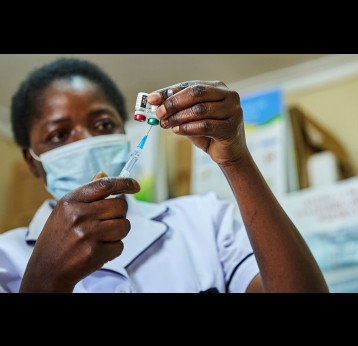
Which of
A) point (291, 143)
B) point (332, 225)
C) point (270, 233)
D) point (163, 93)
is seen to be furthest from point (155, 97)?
point (291, 143)

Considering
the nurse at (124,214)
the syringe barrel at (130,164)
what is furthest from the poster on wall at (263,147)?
the syringe barrel at (130,164)

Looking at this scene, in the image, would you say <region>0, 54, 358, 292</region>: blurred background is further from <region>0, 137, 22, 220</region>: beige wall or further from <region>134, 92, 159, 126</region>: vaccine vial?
<region>134, 92, 159, 126</region>: vaccine vial

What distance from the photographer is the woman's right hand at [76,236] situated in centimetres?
56

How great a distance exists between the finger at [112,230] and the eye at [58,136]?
30cm

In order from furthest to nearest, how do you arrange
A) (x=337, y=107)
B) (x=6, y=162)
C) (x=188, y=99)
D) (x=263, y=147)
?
1. (x=337, y=107)
2. (x=263, y=147)
3. (x=6, y=162)
4. (x=188, y=99)

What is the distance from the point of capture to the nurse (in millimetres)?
568

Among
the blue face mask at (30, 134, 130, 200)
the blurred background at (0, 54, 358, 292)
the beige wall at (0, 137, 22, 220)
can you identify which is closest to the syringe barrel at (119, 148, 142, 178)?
the blue face mask at (30, 134, 130, 200)

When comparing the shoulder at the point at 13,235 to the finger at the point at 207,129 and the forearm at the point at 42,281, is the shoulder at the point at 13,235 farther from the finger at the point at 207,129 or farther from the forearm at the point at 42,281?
the finger at the point at 207,129

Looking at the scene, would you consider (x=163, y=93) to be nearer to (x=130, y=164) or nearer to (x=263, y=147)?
(x=130, y=164)

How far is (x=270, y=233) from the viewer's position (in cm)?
64

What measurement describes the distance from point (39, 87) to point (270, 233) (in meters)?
0.54
